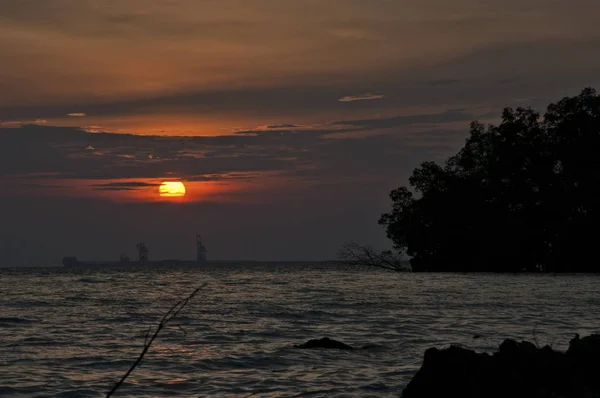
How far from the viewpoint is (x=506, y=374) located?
13484mm

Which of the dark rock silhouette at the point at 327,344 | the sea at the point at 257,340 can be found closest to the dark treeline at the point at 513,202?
the sea at the point at 257,340

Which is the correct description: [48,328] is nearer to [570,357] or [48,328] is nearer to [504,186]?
[570,357]

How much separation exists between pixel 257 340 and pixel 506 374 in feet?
40.6

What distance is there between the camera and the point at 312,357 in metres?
20.4

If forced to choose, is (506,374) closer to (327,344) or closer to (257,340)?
(327,344)

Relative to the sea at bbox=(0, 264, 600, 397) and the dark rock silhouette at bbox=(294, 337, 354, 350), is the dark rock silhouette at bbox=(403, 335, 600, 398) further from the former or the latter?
the dark rock silhouette at bbox=(294, 337, 354, 350)

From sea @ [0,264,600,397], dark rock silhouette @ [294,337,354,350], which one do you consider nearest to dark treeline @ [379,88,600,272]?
sea @ [0,264,600,397]

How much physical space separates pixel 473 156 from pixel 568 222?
46.7 feet

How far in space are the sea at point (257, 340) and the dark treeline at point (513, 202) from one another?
169 feet

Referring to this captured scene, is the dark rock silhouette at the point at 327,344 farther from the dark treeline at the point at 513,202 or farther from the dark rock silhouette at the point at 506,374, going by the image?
the dark treeline at the point at 513,202

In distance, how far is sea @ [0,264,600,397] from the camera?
16766mm

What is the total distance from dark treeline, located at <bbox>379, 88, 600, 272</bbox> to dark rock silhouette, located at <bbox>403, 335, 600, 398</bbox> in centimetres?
8139

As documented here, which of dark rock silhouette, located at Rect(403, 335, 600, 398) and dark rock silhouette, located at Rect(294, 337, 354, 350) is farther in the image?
dark rock silhouette, located at Rect(294, 337, 354, 350)

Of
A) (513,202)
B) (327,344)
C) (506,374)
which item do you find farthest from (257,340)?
(513,202)
